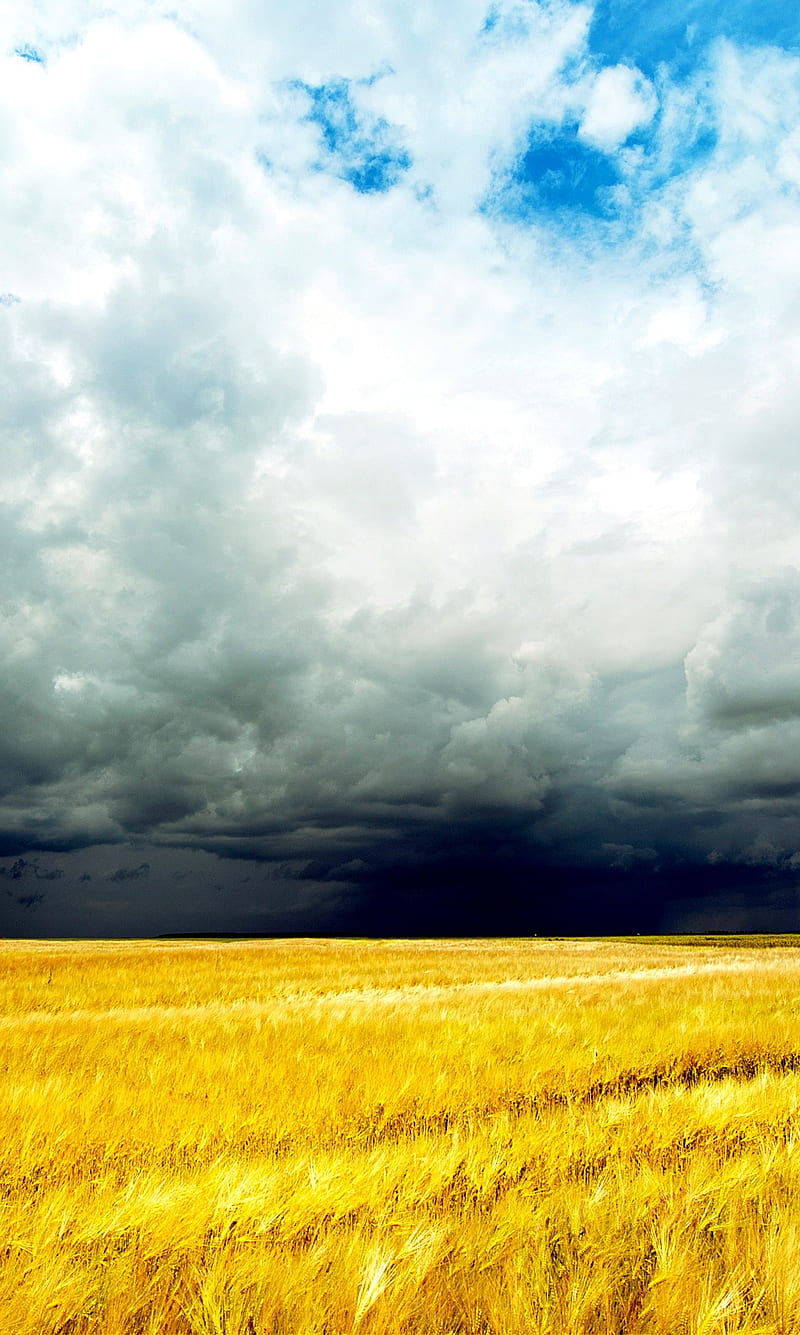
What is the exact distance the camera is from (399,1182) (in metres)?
3.64

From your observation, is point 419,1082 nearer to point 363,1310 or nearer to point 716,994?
point 363,1310

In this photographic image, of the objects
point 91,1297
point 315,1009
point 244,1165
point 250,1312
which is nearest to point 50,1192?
point 244,1165

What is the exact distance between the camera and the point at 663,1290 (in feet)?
8.60

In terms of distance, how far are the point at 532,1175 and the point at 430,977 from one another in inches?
787

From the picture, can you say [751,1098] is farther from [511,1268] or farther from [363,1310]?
[363,1310]

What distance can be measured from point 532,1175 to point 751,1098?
268 cm

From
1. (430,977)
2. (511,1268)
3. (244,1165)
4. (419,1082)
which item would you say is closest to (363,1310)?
(511,1268)

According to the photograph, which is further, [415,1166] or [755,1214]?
[415,1166]

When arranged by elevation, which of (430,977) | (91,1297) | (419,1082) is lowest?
(430,977)

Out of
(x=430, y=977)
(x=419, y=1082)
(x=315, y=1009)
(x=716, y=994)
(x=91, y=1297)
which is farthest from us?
(x=430, y=977)

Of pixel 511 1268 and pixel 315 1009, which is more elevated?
pixel 511 1268

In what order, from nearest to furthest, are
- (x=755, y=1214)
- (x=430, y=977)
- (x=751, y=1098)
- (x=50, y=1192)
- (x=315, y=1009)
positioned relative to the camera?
1. (x=755, y=1214)
2. (x=50, y=1192)
3. (x=751, y=1098)
4. (x=315, y=1009)
5. (x=430, y=977)

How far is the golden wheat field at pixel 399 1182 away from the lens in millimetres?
2523

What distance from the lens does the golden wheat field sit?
2523 mm
